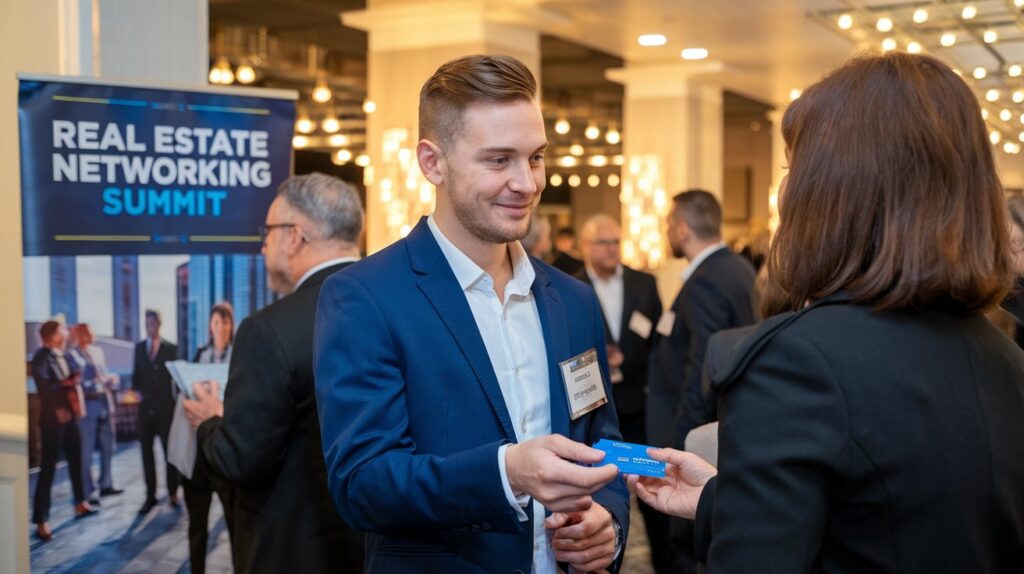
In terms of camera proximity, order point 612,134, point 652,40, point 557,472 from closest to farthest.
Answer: point 557,472 < point 652,40 < point 612,134

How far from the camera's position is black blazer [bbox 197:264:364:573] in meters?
2.50

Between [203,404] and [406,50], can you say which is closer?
[203,404]

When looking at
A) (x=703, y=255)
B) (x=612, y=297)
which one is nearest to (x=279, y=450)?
(x=703, y=255)

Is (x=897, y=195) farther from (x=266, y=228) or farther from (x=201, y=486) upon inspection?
(x=201, y=486)

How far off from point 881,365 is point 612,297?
15.8 ft

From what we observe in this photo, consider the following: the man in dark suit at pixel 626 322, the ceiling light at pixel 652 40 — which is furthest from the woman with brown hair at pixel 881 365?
the ceiling light at pixel 652 40

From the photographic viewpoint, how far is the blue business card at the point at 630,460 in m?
1.44

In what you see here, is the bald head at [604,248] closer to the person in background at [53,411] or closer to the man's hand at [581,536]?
the person in background at [53,411]

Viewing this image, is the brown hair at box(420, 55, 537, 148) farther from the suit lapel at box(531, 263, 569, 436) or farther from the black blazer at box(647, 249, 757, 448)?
the black blazer at box(647, 249, 757, 448)

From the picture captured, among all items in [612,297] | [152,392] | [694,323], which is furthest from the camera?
[612,297]

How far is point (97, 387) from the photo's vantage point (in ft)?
9.11

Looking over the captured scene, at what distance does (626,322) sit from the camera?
550cm

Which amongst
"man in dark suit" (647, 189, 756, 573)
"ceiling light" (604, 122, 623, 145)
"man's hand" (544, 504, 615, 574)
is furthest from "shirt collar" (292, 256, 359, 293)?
"ceiling light" (604, 122, 623, 145)

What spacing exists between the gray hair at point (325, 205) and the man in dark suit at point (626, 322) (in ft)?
8.37
